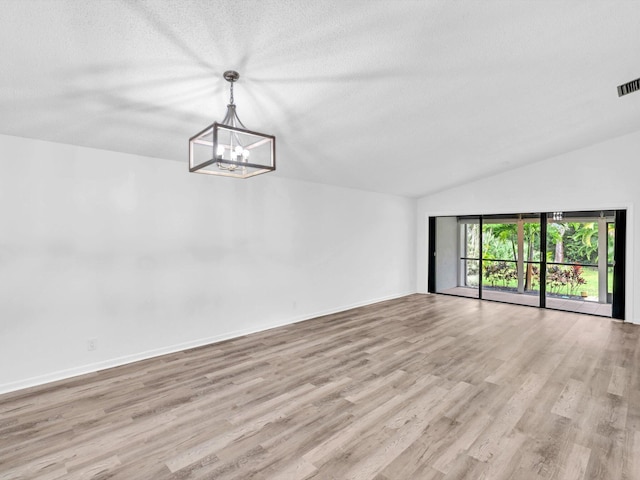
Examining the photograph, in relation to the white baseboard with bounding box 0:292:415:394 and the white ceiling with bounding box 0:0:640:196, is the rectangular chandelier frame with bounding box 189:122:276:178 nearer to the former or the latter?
the white ceiling with bounding box 0:0:640:196

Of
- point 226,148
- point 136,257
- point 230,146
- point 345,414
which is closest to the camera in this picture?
point 230,146

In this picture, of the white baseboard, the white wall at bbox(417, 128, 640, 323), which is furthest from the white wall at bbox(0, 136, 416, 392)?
the white wall at bbox(417, 128, 640, 323)

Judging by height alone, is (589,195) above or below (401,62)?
below

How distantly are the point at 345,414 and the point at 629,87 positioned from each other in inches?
183

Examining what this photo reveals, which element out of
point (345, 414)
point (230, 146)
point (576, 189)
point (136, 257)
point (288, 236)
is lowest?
point (345, 414)

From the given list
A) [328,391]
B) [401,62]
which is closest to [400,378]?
[328,391]

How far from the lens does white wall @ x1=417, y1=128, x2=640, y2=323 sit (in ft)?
17.8

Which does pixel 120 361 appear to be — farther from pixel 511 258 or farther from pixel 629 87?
pixel 511 258

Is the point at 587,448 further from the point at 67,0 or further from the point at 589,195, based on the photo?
the point at 589,195

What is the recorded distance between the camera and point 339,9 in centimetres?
209

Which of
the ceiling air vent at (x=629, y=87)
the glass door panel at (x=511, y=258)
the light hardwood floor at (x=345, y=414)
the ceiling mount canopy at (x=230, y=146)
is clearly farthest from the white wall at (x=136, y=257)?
the ceiling air vent at (x=629, y=87)

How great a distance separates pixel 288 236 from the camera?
5445 mm

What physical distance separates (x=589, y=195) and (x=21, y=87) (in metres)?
7.78

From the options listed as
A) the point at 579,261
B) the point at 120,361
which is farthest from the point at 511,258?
the point at 120,361
